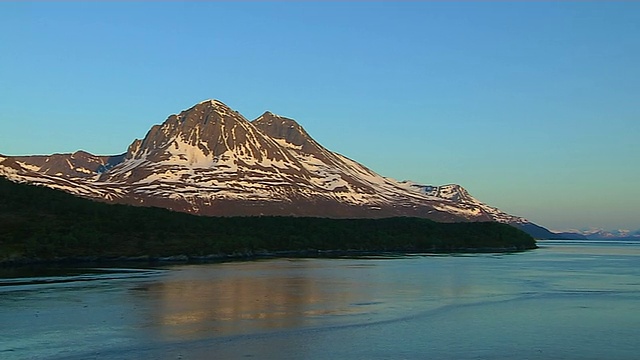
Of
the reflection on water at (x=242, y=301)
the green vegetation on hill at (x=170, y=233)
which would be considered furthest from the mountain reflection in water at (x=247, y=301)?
the green vegetation on hill at (x=170, y=233)

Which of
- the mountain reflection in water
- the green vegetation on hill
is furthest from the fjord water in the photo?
the green vegetation on hill

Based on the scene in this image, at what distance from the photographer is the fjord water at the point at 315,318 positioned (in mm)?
27516

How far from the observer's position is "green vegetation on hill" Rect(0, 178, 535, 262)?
9269cm

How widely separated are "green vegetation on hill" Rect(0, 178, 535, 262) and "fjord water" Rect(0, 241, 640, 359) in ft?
97.1

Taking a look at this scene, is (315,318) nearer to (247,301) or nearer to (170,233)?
(247,301)

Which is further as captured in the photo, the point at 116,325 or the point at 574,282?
the point at 574,282

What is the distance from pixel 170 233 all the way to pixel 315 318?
264ft

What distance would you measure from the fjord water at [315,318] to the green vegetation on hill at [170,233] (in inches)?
1165

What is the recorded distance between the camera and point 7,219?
96.6 m

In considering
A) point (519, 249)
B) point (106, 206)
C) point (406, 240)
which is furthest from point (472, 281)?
point (519, 249)

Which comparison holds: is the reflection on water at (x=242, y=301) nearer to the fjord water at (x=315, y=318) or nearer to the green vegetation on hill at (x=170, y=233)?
the fjord water at (x=315, y=318)

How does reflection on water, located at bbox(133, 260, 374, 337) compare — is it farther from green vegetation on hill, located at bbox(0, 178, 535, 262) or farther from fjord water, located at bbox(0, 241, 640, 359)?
green vegetation on hill, located at bbox(0, 178, 535, 262)

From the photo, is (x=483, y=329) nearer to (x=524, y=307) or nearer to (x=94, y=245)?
(x=524, y=307)

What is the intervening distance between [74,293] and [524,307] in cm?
3131
